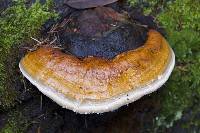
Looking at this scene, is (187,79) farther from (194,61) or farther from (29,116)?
(29,116)

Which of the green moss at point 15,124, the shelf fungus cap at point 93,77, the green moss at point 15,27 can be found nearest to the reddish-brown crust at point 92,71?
the shelf fungus cap at point 93,77

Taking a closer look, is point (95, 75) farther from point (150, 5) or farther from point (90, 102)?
point (150, 5)

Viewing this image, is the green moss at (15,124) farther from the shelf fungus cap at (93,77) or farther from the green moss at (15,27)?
the shelf fungus cap at (93,77)

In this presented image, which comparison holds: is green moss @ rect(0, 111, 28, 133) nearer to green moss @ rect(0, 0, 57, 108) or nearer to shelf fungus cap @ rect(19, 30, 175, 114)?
green moss @ rect(0, 0, 57, 108)

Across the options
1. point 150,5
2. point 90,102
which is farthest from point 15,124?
point 150,5

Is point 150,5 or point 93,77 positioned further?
point 150,5

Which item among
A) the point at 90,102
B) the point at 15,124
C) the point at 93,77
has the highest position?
the point at 93,77

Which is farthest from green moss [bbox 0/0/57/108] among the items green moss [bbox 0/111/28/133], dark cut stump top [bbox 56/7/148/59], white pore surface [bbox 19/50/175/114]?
white pore surface [bbox 19/50/175/114]
